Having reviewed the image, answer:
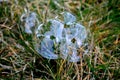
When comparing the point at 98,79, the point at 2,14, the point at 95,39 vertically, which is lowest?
the point at 98,79

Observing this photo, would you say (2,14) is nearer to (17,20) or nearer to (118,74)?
(17,20)

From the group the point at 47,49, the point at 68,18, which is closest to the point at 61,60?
the point at 47,49

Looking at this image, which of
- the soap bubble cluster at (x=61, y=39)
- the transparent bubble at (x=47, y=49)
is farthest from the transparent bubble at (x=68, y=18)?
the transparent bubble at (x=47, y=49)

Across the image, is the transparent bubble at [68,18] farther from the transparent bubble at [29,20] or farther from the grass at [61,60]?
the transparent bubble at [29,20]

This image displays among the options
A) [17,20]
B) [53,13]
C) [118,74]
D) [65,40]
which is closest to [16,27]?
[17,20]

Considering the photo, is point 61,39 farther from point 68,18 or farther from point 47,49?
point 68,18
